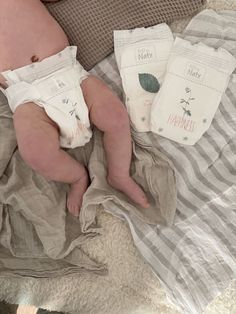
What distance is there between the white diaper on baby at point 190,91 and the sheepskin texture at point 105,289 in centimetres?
30

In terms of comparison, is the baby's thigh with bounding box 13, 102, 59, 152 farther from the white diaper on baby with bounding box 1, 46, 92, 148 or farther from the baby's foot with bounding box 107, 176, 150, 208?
the baby's foot with bounding box 107, 176, 150, 208

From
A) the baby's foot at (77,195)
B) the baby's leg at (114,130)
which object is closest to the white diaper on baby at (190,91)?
the baby's leg at (114,130)

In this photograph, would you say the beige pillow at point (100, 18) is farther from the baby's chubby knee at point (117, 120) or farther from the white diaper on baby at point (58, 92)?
the baby's chubby knee at point (117, 120)

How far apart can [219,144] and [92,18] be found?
1.53 ft

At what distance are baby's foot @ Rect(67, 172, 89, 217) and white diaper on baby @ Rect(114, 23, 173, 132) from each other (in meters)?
0.19

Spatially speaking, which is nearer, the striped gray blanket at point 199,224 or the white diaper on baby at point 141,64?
the striped gray blanket at point 199,224

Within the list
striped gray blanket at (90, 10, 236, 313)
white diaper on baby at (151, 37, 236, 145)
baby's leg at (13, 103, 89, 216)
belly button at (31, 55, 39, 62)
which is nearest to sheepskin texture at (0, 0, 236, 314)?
striped gray blanket at (90, 10, 236, 313)

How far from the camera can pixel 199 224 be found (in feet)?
3.76

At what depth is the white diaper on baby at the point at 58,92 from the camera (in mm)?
1127

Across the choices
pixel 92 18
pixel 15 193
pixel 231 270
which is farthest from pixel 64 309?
pixel 92 18

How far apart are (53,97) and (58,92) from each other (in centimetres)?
2

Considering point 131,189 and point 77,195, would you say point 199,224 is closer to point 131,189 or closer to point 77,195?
point 131,189

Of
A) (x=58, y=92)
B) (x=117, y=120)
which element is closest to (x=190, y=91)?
(x=117, y=120)

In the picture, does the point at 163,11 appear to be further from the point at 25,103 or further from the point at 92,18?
the point at 25,103
